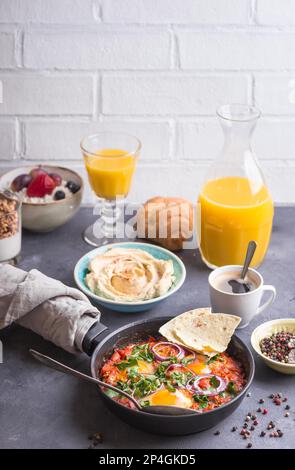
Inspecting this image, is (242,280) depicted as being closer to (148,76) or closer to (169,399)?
(169,399)

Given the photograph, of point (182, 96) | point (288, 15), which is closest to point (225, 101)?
point (182, 96)

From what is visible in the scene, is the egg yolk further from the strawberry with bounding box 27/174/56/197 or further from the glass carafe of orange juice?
the strawberry with bounding box 27/174/56/197

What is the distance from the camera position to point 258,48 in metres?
2.40

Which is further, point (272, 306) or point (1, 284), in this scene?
point (272, 306)

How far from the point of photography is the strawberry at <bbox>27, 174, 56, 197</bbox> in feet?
7.27

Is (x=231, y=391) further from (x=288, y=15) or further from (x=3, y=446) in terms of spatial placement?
(x=288, y=15)

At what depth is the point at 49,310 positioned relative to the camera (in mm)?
1755

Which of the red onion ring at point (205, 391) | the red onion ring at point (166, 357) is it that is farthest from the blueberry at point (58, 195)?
the red onion ring at point (205, 391)

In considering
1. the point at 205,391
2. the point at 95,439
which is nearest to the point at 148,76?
the point at 205,391

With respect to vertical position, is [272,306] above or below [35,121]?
below

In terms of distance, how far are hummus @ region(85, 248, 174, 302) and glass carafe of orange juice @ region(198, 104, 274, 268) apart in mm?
158

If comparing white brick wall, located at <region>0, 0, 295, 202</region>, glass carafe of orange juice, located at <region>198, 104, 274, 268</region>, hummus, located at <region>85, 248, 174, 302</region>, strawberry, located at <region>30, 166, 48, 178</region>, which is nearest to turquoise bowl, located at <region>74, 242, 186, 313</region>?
hummus, located at <region>85, 248, 174, 302</region>

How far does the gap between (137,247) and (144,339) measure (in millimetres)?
423
